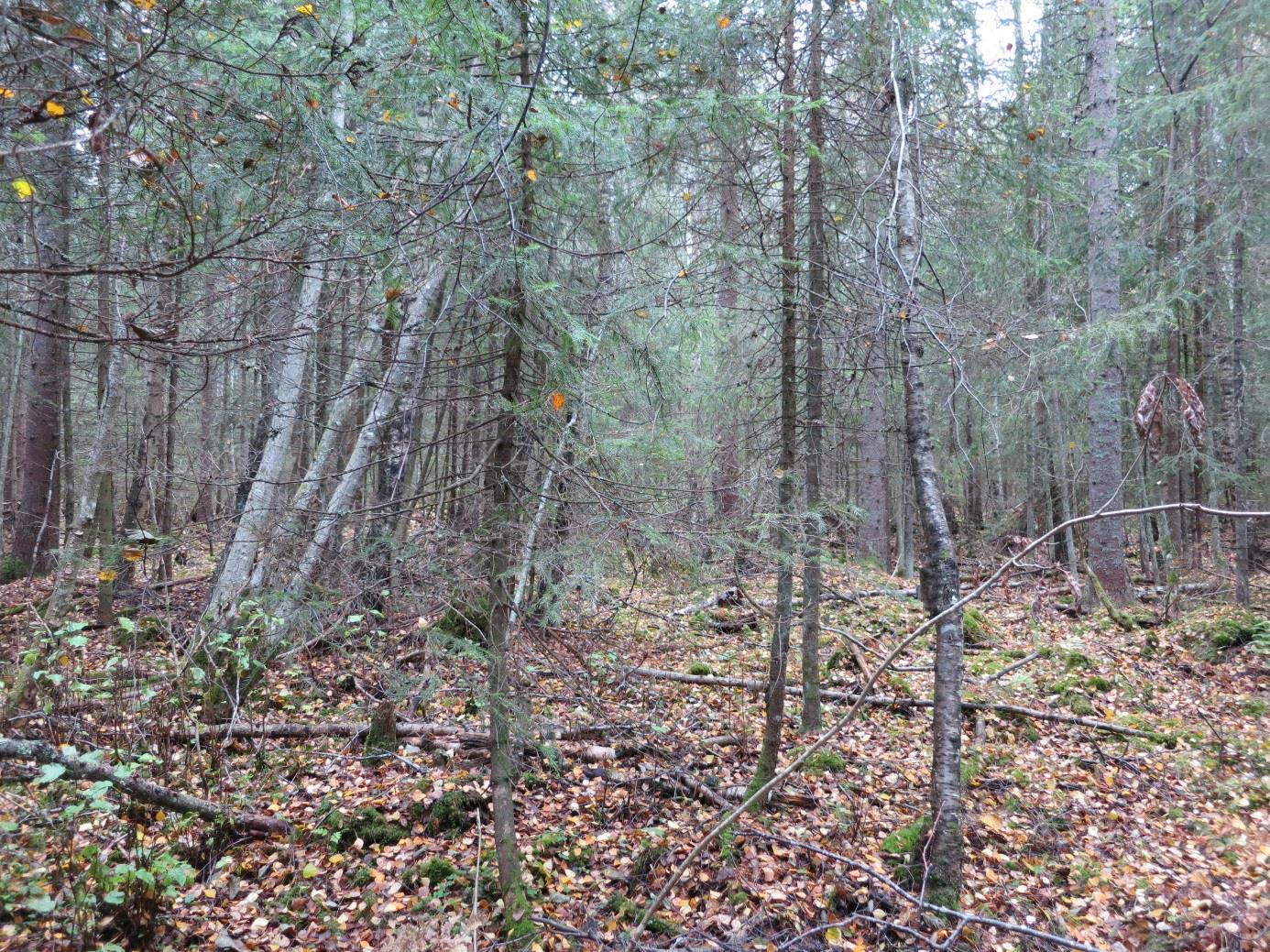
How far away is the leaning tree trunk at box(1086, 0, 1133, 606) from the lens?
1078 centimetres

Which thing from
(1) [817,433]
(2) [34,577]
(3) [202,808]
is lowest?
Answer: (3) [202,808]

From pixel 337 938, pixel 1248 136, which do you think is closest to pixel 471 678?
pixel 337 938

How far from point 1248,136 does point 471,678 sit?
14.7 m

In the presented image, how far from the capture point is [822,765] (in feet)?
21.1

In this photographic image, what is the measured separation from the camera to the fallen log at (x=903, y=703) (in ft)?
23.2

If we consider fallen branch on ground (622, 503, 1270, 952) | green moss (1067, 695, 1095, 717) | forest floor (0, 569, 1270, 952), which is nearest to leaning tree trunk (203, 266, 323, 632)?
forest floor (0, 569, 1270, 952)

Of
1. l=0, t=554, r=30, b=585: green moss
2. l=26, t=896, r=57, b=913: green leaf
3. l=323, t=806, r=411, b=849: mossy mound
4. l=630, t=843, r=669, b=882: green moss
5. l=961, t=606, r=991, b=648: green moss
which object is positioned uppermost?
l=0, t=554, r=30, b=585: green moss

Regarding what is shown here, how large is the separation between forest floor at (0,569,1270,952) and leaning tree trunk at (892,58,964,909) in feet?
1.72

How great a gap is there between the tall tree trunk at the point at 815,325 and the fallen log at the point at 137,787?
4595 millimetres

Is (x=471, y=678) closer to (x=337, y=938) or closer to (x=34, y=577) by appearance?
(x=337, y=938)

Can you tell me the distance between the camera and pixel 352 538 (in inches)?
170

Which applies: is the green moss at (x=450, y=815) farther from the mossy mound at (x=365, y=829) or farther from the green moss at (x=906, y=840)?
the green moss at (x=906, y=840)

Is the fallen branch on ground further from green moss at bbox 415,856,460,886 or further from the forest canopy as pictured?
green moss at bbox 415,856,460,886

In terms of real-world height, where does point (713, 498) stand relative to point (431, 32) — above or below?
below
